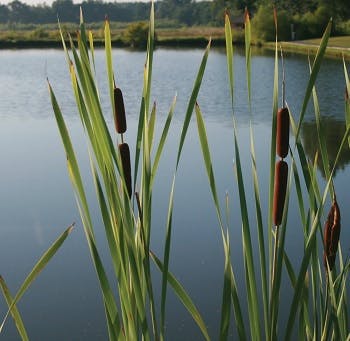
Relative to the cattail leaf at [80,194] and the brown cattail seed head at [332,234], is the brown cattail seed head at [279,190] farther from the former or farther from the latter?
the cattail leaf at [80,194]

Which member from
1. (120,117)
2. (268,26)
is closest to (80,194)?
(120,117)

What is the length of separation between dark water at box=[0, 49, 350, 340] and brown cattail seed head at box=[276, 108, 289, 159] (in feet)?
2.94

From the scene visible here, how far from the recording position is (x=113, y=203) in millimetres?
820

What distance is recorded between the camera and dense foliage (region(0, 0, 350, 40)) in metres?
29.3

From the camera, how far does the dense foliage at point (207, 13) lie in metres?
29.3

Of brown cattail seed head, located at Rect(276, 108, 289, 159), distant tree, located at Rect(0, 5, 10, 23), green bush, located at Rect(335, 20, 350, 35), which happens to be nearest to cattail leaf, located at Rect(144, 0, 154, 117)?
brown cattail seed head, located at Rect(276, 108, 289, 159)

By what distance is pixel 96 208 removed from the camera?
4.94m

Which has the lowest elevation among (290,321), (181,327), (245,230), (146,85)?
(181,327)

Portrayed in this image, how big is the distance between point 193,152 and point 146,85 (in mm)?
6158

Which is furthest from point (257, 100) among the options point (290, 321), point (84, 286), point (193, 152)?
point (290, 321)

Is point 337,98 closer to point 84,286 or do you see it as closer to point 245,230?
point 84,286

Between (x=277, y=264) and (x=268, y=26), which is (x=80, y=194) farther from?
(x=268, y=26)

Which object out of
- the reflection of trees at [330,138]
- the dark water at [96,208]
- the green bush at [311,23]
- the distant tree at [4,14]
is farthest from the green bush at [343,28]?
the distant tree at [4,14]

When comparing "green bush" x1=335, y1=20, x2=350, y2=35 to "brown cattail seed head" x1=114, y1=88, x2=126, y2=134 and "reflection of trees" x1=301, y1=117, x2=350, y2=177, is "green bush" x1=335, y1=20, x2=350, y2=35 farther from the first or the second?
"brown cattail seed head" x1=114, y1=88, x2=126, y2=134
